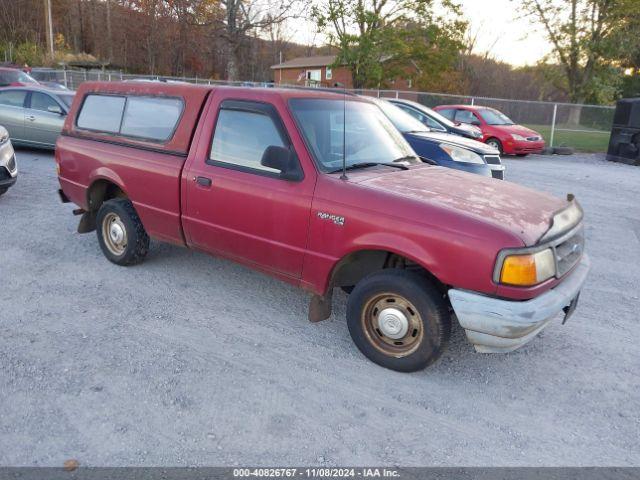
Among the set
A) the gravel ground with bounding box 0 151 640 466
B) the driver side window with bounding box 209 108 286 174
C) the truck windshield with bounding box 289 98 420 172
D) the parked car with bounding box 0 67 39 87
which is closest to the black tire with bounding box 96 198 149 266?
the gravel ground with bounding box 0 151 640 466

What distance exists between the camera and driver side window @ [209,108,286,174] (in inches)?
160

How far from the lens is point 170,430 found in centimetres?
296

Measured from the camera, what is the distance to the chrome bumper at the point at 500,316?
3109 millimetres

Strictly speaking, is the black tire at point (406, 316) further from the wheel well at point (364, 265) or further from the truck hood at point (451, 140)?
the truck hood at point (451, 140)

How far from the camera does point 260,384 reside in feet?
11.3

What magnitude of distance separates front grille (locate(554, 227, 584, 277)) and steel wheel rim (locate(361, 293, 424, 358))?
998 mm

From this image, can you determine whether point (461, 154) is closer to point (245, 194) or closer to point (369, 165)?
point (369, 165)

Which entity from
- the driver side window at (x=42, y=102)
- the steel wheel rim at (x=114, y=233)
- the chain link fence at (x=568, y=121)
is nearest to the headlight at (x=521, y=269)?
the steel wheel rim at (x=114, y=233)

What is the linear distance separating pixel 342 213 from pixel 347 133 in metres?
1.09

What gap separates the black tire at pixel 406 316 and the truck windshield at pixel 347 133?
0.97 metres

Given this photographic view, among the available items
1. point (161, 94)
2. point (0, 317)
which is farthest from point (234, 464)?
point (161, 94)

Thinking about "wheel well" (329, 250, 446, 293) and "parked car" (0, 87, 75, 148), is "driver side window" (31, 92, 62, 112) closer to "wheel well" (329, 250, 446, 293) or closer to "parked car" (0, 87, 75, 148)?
"parked car" (0, 87, 75, 148)

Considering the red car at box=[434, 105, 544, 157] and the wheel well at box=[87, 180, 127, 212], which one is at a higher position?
the red car at box=[434, 105, 544, 157]

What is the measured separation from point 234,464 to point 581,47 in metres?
34.6
